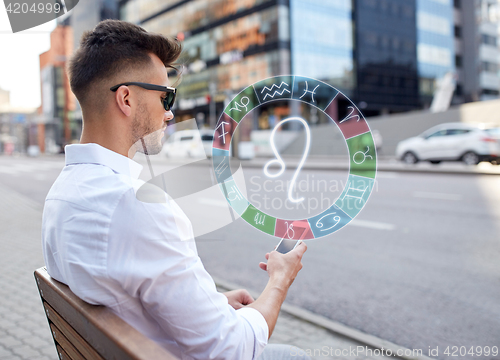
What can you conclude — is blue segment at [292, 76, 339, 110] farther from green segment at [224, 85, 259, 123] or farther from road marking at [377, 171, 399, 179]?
road marking at [377, 171, 399, 179]

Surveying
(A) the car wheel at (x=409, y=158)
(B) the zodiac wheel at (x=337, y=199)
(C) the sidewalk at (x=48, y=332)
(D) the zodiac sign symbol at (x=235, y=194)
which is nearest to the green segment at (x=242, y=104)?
(B) the zodiac wheel at (x=337, y=199)

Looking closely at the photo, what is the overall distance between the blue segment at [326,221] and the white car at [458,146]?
16.0 meters

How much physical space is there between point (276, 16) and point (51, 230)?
1609 inches

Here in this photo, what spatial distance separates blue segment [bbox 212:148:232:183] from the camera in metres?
1.38

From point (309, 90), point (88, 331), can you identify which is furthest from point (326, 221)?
point (88, 331)

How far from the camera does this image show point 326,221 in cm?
134

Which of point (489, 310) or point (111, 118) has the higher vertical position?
point (111, 118)

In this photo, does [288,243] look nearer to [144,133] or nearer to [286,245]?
[286,245]

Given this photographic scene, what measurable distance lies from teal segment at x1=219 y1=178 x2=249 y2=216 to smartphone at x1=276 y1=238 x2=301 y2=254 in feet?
0.53

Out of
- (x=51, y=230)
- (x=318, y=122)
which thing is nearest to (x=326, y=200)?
(x=51, y=230)

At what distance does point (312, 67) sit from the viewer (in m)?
41.8

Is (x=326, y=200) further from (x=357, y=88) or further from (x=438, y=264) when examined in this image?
(x=357, y=88)

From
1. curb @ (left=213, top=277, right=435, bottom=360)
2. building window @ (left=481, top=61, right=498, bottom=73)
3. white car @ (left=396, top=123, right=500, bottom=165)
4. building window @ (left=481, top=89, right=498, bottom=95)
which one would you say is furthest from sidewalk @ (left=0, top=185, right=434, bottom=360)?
building window @ (left=481, top=89, right=498, bottom=95)

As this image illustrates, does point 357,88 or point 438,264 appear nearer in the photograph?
point 438,264
